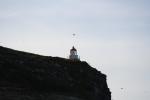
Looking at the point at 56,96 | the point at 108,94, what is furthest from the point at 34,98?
the point at 108,94

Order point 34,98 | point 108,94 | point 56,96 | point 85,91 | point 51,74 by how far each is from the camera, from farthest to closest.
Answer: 1. point 108,94
2. point 85,91
3. point 51,74
4. point 56,96
5. point 34,98

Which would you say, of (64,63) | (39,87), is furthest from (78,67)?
(39,87)

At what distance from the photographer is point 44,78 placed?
5559cm

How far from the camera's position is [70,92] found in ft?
190

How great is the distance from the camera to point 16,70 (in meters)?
53.2

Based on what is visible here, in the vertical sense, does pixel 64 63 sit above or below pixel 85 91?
above

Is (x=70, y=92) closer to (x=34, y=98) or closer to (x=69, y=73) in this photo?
(x=69, y=73)

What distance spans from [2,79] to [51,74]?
980 centimetres

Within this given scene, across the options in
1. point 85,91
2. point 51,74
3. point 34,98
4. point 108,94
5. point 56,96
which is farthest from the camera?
point 108,94

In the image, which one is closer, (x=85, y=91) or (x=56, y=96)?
(x=56, y=96)

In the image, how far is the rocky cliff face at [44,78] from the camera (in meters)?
49.5

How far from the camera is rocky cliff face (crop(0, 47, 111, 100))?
49.5m

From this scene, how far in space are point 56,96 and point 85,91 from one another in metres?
10.3

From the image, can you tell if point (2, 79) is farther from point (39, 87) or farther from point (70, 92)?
point (70, 92)
